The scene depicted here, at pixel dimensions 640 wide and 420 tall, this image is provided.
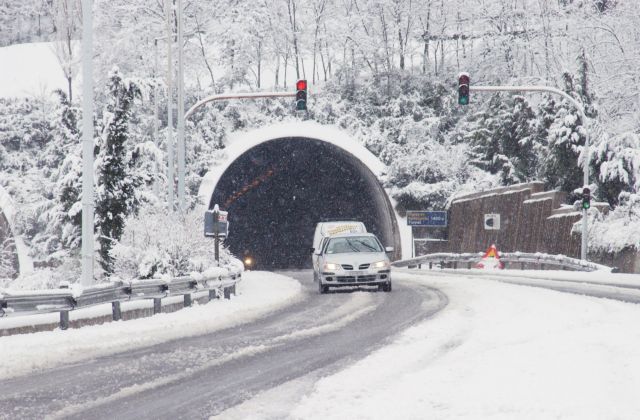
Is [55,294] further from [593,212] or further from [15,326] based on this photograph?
[593,212]

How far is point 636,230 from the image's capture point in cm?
2623

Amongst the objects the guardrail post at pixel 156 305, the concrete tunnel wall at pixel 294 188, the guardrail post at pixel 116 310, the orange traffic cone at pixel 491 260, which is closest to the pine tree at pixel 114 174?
the guardrail post at pixel 156 305

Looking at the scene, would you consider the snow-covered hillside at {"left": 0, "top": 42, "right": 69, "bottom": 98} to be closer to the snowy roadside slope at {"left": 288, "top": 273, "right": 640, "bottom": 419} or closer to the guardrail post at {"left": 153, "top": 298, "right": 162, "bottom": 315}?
the guardrail post at {"left": 153, "top": 298, "right": 162, "bottom": 315}

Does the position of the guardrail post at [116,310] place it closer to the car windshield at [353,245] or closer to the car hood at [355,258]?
the car hood at [355,258]

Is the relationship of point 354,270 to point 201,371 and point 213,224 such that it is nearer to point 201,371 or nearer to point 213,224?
point 213,224

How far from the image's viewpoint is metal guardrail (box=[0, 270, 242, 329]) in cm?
1090

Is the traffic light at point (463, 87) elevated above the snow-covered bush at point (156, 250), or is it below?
above

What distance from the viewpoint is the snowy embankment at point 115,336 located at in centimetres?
870

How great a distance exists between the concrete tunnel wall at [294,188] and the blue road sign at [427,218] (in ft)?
11.1

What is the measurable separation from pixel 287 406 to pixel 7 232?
38.4 m

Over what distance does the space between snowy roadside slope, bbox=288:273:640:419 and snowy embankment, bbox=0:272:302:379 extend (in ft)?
10.6

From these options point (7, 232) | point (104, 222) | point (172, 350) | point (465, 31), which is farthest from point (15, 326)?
point (465, 31)

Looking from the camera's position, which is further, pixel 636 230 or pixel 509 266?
pixel 509 266

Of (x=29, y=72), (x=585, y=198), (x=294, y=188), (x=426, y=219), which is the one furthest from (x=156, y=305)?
(x=29, y=72)
